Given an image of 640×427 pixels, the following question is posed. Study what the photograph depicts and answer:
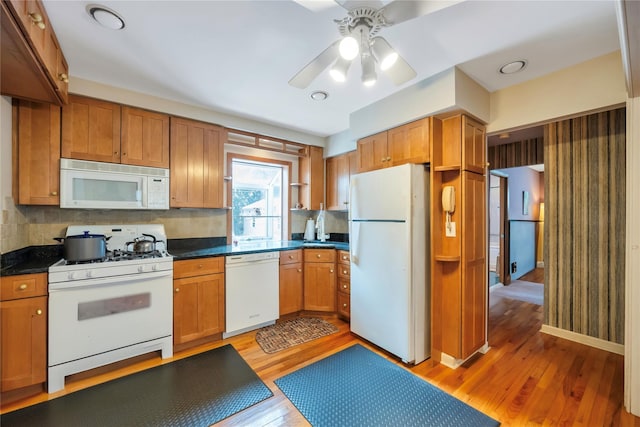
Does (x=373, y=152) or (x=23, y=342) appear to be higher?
(x=373, y=152)

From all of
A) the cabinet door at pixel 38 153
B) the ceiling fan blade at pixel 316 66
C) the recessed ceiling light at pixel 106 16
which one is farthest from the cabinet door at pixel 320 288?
the recessed ceiling light at pixel 106 16

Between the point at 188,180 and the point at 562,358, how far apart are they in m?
4.04

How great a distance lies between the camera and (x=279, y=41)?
1782 mm

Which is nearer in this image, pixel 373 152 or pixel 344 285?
pixel 373 152

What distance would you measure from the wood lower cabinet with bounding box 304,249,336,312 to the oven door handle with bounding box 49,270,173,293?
5.16 feet

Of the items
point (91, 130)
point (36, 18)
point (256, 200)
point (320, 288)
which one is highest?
point (36, 18)

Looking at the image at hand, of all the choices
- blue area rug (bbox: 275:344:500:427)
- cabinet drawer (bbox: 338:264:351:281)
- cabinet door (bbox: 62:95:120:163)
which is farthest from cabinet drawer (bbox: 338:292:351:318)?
cabinet door (bbox: 62:95:120:163)

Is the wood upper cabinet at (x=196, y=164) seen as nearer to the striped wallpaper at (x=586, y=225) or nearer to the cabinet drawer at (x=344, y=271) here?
the cabinet drawer at (x=344, y=271)

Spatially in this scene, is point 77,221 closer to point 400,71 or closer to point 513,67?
point 400,71

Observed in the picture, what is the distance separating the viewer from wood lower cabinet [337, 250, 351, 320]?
3.16m

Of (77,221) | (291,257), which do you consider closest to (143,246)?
(77,221)

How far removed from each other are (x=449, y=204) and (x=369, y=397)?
5.37 feet

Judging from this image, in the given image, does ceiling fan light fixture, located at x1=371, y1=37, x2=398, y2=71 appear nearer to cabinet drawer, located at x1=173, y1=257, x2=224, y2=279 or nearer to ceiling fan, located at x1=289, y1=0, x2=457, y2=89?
ceiling fan, located at x1=289, y1=0, x2=457, y2=89

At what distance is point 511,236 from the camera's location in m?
4.91
